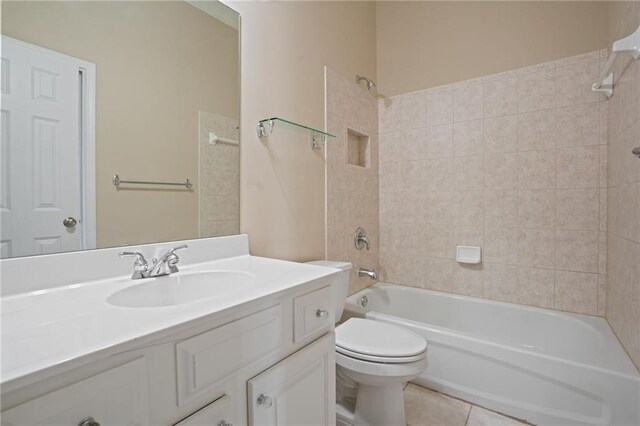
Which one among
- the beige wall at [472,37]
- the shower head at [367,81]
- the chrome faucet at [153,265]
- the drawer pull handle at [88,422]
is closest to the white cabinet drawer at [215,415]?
the drawer pull handle at [88,422]

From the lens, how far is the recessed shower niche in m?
2.40

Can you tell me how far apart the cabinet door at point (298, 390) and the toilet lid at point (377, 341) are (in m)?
0.35

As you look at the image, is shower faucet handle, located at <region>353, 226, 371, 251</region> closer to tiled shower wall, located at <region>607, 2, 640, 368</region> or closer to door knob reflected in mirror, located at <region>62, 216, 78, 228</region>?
tiled shower wall, located at <region>607, 2, 640, 368</region>

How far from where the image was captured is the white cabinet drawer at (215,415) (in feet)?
2.05

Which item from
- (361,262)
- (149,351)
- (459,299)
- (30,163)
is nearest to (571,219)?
(459,299)

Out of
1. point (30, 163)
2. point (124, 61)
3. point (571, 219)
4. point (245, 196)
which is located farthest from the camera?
point (571, 219)

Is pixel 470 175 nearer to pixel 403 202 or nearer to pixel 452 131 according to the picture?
pixel 452 131

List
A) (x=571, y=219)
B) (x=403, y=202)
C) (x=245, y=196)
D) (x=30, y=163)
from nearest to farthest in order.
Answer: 1. (x=30, y=163)
2. (x=245, y=196)
3. (x=571, y=219)
4. (x=403, y=202)

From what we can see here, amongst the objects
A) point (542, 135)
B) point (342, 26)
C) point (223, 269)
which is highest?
point (342, 26)

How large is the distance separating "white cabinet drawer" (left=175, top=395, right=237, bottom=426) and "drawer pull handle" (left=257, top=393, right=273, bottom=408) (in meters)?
0.07

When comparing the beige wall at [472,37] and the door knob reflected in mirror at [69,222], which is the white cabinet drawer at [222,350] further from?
the beige wall at [472,37]

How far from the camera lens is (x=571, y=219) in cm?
187

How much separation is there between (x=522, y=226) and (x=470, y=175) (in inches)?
18.5

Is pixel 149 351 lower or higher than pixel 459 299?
higher
